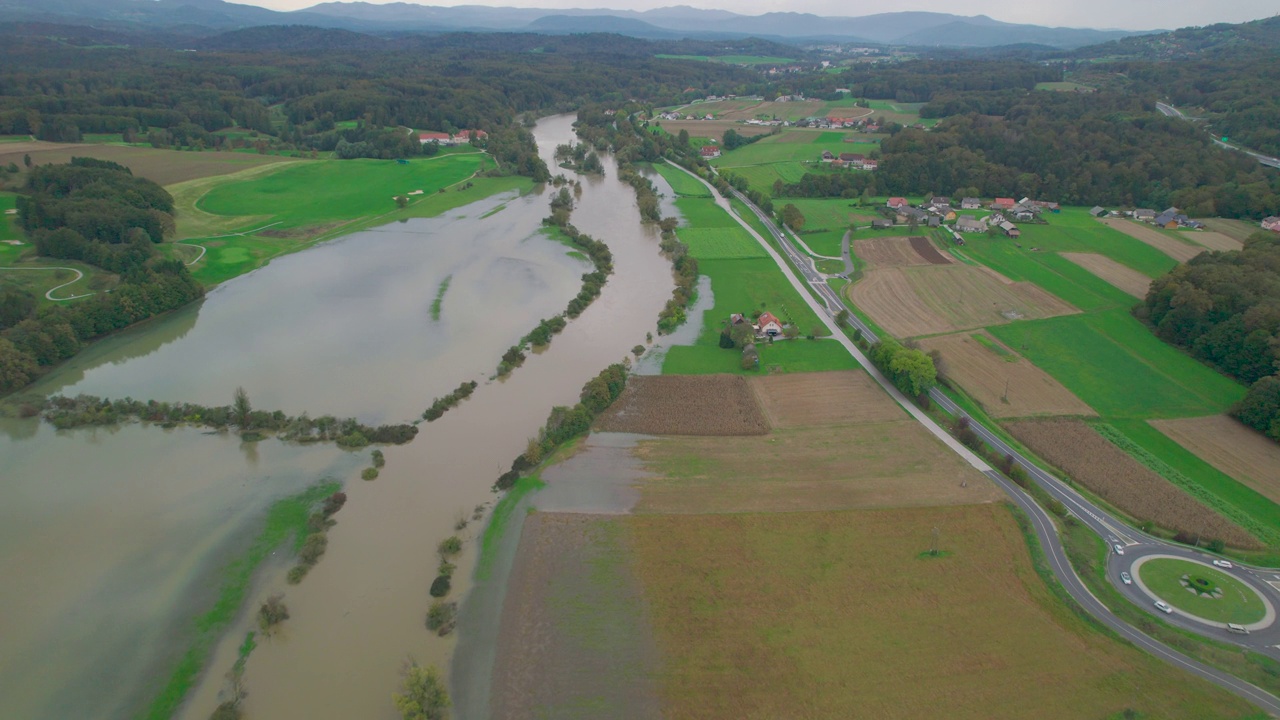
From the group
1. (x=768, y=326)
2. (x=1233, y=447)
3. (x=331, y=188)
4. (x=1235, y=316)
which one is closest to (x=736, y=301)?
(x=768, y=326)

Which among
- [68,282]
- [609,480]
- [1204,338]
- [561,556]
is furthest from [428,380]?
[1204,338]

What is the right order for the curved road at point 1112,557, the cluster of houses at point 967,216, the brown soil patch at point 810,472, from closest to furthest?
1. the curved road at point 1112,557
2. the brown soil patch at point 810,472
3. the cluster of houses at point 967,216

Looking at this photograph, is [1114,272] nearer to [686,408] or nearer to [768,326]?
[768,326]

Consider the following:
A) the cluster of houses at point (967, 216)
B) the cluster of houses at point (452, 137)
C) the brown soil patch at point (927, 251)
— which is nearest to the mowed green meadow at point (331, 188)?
the cluster of houses at point (452, 137)

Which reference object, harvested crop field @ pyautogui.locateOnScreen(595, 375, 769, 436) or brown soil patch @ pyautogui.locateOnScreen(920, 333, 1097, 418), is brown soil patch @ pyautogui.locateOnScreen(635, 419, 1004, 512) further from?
brown soil patch @ pyautogui.locateOnScreen(920, 333, 1097, 418)

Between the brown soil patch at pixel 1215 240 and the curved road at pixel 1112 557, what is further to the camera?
the brown soil patch at pixel 1215 240

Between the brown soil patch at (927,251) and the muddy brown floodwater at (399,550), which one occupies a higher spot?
the brown soil patch at (927,251)

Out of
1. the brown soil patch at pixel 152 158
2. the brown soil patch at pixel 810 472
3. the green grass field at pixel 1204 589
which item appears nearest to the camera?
the green grass field at pixel 1204 589

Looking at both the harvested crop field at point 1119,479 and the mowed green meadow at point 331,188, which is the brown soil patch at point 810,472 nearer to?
the harvested crop field at point 1119,479
